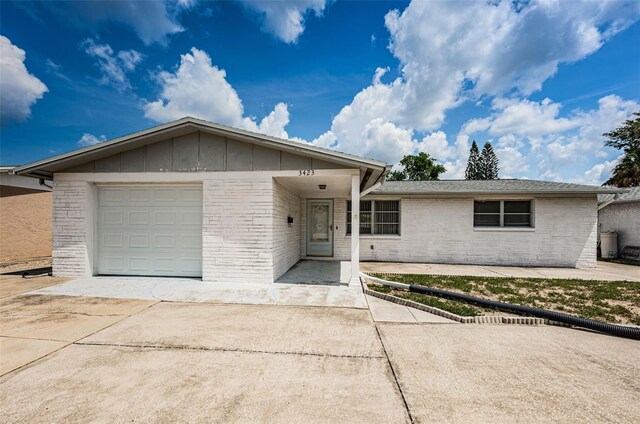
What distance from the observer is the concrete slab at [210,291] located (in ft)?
16.8

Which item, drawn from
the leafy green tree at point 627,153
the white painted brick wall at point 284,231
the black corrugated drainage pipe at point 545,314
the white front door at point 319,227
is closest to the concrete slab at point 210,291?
the white painted brick wall at point 284,231

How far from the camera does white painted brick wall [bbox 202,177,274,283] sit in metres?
6.24

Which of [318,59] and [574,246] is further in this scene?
[318,59]

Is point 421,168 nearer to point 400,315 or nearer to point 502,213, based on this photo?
point 502,213

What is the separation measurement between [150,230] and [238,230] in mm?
2475

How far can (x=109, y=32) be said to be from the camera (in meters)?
9.34

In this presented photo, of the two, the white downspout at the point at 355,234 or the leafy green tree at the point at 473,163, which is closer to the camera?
the white downspout at the point at 355,234

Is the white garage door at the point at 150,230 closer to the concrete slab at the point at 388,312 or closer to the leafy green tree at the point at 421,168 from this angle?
the concrete slab at the point at 388,312

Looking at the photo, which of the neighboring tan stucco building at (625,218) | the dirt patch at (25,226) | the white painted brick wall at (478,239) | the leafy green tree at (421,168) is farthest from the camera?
the leafy green tree at (421,168)

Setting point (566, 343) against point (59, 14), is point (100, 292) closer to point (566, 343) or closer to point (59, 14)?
point (566, 343)

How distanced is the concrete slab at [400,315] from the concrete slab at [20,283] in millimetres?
7326

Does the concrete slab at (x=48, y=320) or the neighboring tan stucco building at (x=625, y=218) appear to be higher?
the neighboring tan stucco building at (x=625, y=218)

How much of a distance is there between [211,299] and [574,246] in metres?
12.1

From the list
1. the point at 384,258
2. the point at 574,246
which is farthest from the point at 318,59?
the point at 574,246
